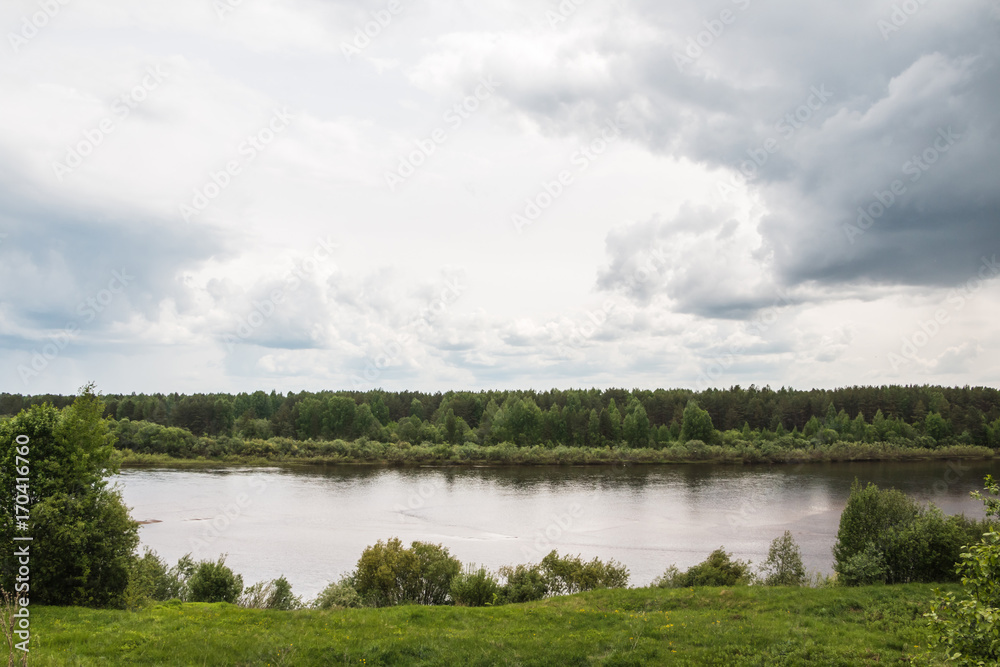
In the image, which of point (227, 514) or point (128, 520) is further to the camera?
point (227, 514)

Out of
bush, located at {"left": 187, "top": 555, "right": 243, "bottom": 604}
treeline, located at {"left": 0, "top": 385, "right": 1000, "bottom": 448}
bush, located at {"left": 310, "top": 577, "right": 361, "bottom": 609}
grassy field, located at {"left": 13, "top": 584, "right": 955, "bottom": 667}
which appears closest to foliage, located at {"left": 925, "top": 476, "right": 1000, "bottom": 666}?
grassy field, located at {"left": 13, "top": 584, "right": 955, "bottom": 667}

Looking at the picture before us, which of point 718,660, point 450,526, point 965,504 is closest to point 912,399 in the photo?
point 965,504

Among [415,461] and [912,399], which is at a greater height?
[912,399]

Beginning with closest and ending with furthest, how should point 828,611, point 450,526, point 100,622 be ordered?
1. point 100,622
2. point 828,611
3. point 450,526

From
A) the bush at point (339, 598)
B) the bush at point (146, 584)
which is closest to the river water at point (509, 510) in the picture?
the bush at point (339, 598)

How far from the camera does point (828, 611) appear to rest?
19359 millimetres

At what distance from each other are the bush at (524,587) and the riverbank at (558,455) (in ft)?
231

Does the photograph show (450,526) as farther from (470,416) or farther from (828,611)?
(470,416)

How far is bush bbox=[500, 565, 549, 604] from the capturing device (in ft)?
81.4

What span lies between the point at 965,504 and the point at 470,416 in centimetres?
9600

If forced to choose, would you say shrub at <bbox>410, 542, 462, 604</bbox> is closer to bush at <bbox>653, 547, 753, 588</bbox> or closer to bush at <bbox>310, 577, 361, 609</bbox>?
bush at <bbox>310, 577, 361, 609</bbox>

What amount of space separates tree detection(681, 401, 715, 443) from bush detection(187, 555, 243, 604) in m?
91.2

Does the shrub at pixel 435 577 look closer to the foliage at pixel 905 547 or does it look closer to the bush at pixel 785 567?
the bush at pixel 785 567

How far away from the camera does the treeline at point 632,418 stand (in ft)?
346
